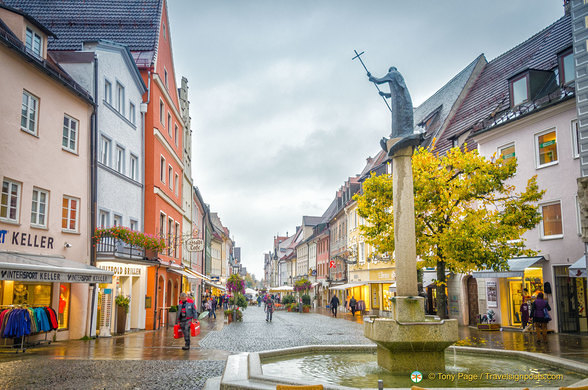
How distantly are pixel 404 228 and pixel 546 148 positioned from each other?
16842 millimetres

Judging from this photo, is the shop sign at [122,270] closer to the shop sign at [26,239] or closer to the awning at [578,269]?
the shop sign at [26,239]

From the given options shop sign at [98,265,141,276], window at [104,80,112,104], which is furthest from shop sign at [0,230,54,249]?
window at [104,80,112,104]

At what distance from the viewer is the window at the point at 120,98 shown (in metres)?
24.8

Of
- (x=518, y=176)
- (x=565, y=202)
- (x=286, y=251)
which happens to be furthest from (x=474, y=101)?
(x=286, y=251)

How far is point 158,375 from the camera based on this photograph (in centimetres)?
1137

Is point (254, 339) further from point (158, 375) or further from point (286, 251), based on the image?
point (286, 251)

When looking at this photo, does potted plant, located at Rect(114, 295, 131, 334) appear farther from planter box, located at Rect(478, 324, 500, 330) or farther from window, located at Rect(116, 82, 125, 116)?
planter box, located at Rect(478, 324, 500, 330)

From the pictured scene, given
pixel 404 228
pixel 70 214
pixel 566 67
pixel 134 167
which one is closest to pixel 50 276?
pixel 70 214

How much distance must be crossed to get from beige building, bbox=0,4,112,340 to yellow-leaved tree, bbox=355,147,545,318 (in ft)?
32.0

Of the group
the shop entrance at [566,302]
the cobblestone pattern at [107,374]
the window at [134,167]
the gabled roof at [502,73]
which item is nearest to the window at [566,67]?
the gabled roof at [502,73]

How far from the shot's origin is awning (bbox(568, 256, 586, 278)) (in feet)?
67.2

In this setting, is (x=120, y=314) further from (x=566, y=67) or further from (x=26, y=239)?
(x=566, y=67)

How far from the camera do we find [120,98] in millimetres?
25297

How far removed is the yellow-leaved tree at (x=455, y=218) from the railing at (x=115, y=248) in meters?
9.61
